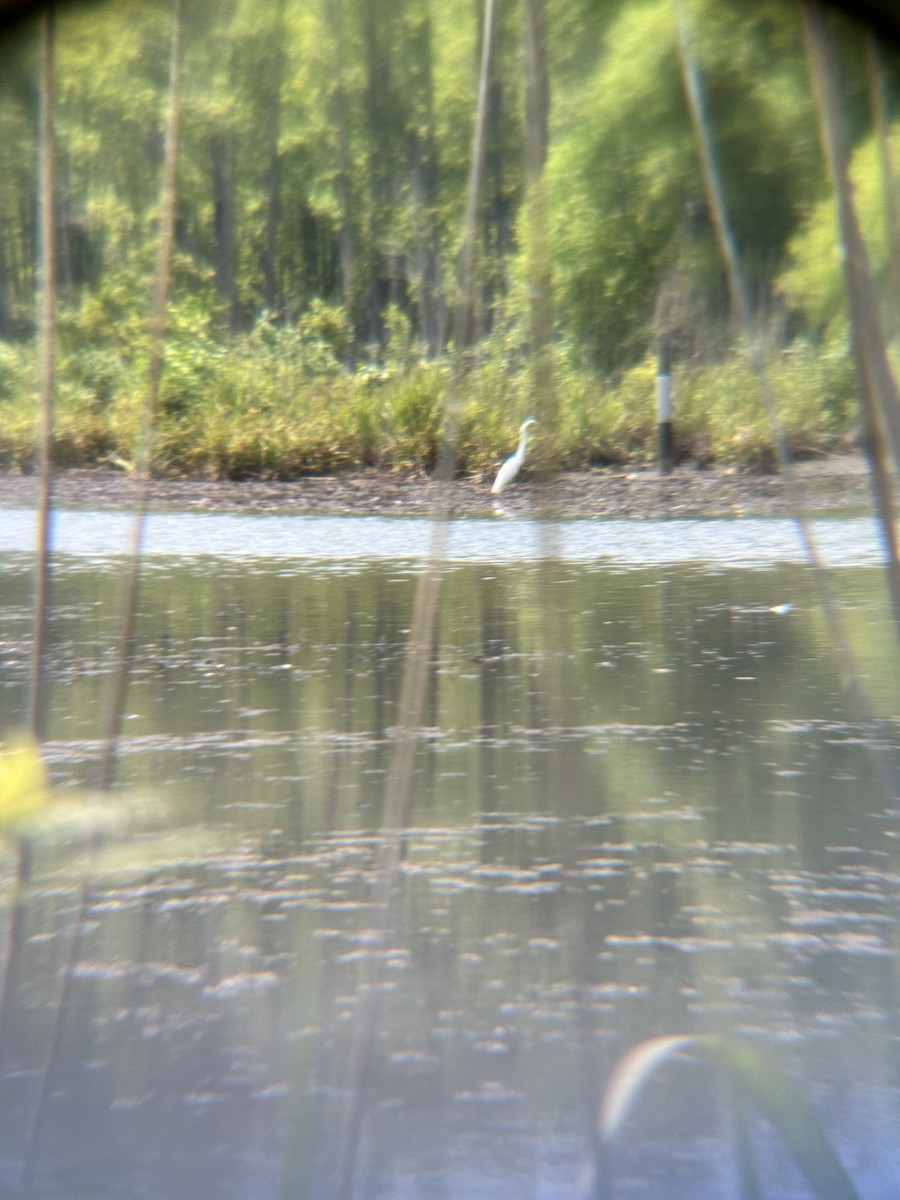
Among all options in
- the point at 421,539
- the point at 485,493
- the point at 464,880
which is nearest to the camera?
the point at 464,880

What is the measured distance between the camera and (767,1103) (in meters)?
1.14

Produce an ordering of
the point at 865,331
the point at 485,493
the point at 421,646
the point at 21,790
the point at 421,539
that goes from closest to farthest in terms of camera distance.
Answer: the point at 865,331 → the point at 421,646 → the point at 21,790 → the point at 485,493 → the point at 421,539

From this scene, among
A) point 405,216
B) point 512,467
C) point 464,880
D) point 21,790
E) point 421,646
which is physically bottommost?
point 464,880

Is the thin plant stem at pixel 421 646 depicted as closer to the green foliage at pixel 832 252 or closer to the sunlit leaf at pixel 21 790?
the green foliage at pixel 832 252

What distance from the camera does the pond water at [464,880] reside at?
4.40 ft

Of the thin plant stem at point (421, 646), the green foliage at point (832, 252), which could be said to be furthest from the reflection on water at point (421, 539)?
the thin plant stem at point (421, 646)

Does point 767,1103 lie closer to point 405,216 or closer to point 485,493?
point 405,216

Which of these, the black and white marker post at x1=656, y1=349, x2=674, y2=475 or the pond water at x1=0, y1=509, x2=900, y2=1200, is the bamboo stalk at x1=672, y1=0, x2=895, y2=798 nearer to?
the pond water at x1=0, y1=509, x2=900, y2=1200

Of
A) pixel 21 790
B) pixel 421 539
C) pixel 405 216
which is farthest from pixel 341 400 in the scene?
pixel 421 539

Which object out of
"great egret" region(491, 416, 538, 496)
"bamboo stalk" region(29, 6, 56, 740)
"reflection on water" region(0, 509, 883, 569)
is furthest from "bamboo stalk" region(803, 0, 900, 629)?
"reflection on water" region(0, 509, 883, 569)

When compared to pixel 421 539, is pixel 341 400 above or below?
above

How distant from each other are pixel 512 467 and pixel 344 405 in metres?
0.34

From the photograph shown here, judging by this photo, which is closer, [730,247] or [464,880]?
[730,247]

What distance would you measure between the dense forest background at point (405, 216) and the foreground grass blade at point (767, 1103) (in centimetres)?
58
